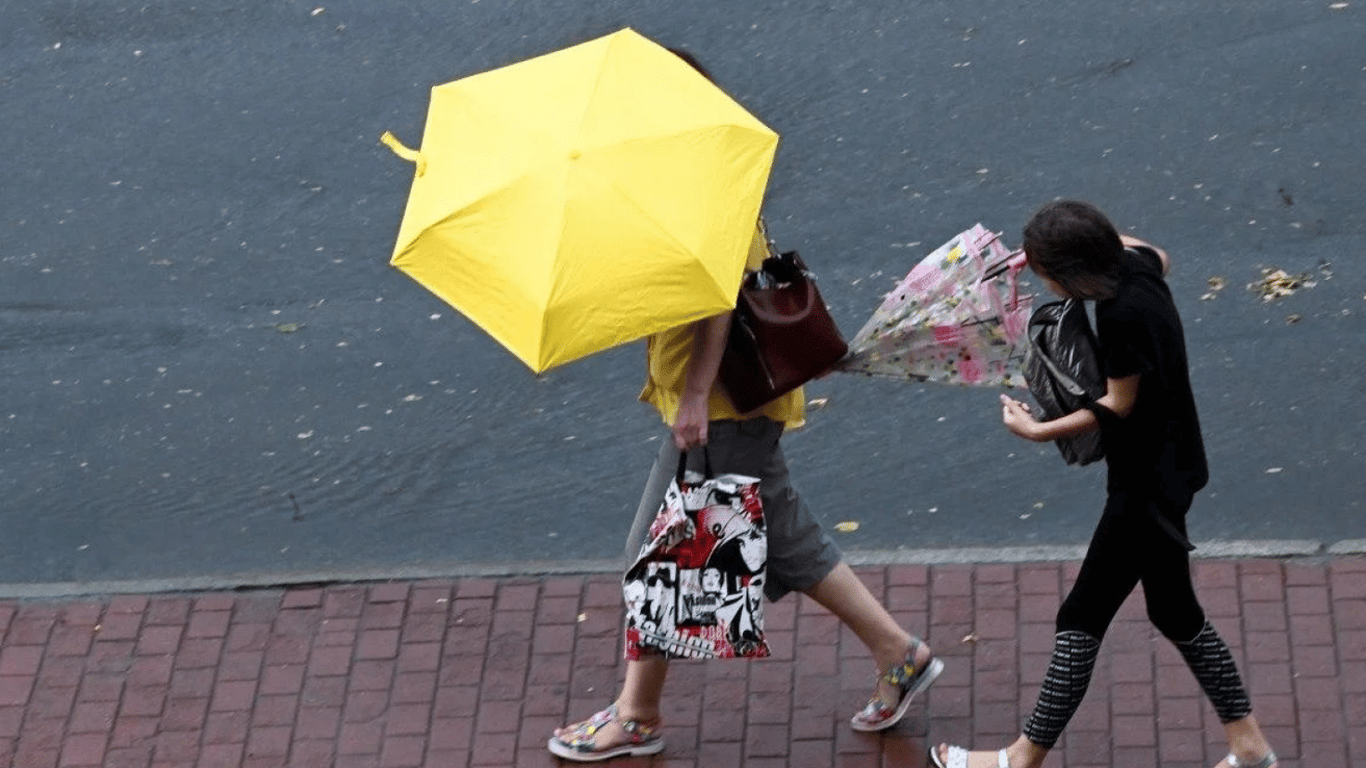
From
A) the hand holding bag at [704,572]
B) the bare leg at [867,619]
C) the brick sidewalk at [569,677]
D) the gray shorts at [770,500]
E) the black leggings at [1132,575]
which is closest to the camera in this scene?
the black leggings at [1132,575]

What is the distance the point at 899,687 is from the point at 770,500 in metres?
0.71

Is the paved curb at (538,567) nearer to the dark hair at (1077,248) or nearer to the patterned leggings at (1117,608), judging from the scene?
the patterned leggings at (1117,608)

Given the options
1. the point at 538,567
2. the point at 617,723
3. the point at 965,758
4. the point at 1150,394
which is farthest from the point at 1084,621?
the point at 538,567

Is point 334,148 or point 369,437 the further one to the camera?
point 334,148

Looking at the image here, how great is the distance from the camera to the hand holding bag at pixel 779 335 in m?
4.78

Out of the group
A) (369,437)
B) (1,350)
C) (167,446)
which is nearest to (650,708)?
(369,437)

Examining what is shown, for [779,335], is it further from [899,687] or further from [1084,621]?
[899,687]

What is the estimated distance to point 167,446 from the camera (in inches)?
286

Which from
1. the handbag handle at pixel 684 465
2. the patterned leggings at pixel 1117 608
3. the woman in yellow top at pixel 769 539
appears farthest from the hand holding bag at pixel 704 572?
the patterned leggings at pixel 1117 608

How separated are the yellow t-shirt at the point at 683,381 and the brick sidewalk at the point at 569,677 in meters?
1.04

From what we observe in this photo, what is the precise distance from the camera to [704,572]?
197 inches

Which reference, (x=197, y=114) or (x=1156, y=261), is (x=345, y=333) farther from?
(x=1156, y=261)

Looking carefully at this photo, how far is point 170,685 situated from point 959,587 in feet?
8.01

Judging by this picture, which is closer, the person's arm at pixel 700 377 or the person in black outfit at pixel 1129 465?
the person in black outfit at pixel 1129 465
